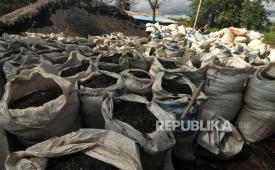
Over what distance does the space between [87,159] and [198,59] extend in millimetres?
2229

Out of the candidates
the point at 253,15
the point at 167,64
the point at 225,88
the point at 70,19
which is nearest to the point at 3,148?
the point at 167,64

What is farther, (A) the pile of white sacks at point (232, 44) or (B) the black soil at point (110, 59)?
(A) the pile of white sacks at point (232, 44)

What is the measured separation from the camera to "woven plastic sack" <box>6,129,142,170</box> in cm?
117

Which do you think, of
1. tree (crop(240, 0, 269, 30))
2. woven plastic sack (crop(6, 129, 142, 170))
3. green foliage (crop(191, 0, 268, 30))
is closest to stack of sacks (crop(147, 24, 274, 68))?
woven plastic sack (crop(6, 129, 142, 170))

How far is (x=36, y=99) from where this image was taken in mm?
1805

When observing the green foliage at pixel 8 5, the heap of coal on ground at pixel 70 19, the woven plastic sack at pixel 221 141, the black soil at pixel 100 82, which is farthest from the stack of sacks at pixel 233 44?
the green foliage at pixel 8 5

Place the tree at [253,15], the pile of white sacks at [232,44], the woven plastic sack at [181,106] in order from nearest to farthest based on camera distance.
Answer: the woven plastic sack at [181,106], the pile of white sacks at [232,44], the tree at [253,15]

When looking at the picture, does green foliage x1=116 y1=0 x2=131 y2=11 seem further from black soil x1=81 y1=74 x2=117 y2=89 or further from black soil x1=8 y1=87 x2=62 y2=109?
black soil x1=8 y1=87 x2=62 y2=109

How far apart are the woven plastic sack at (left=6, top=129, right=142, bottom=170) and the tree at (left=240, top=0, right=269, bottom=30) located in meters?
20.5

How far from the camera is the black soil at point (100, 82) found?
2070 millimetres

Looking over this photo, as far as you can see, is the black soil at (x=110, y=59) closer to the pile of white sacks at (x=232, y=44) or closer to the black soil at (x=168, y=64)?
the black soil at (x=168, y=64)

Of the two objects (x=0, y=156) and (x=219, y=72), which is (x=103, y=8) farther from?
(x=0, y=156)

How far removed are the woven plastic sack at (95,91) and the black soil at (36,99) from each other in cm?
20

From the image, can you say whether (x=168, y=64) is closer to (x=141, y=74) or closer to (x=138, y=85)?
(x=141, y=74)
